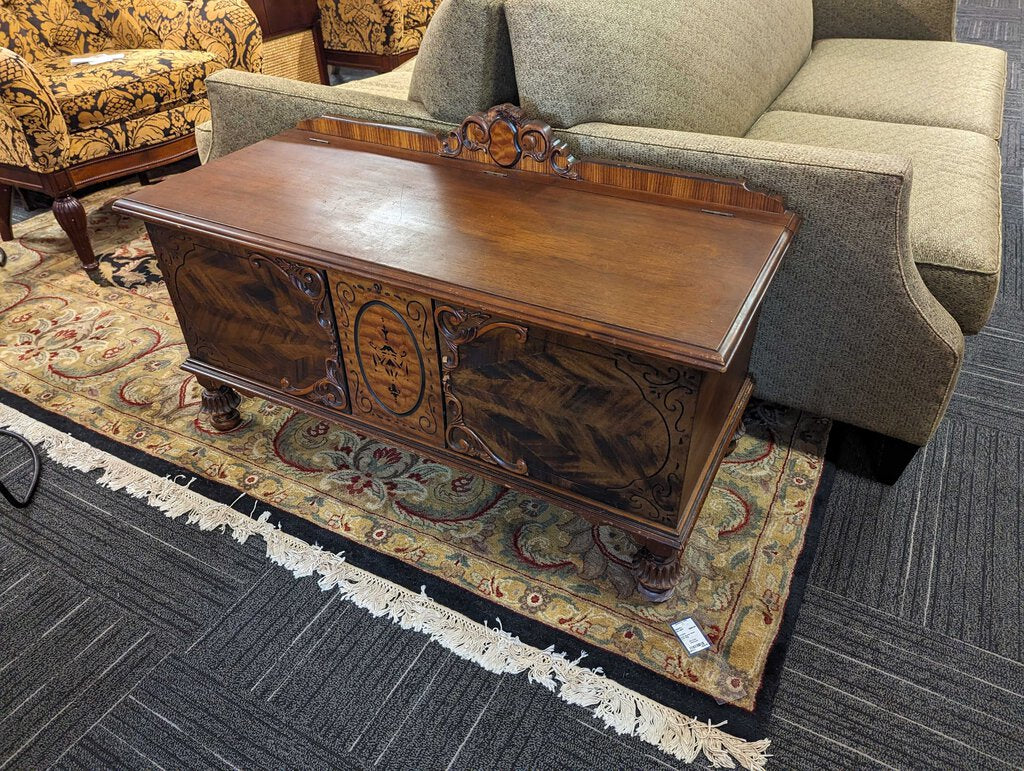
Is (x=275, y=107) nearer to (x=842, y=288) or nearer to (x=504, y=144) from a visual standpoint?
(x=504, y=144)

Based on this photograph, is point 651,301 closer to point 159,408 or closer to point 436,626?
point 436,626

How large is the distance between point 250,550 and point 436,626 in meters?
0.34

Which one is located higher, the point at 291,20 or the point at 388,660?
the point at 291,20

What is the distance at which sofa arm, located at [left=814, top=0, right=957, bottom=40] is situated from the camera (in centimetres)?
202

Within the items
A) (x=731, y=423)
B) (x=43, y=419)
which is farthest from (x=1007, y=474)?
(x=43, y=419)

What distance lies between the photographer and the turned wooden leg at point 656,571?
967 mm

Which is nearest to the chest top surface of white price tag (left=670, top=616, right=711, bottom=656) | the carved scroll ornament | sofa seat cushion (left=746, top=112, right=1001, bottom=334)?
the carved scroll ornament

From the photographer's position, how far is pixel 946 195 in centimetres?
122

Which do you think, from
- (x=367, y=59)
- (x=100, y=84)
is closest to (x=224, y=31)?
(x=100, y=84)

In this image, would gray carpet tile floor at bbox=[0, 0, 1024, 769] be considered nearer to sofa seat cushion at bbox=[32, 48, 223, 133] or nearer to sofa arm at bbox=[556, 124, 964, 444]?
sofa arm at bbox=[556, 124, 964, 444]

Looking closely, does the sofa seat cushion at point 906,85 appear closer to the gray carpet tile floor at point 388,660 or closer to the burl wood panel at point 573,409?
the gray carpet tile floor at point 388,660

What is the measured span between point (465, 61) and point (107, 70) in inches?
51.5

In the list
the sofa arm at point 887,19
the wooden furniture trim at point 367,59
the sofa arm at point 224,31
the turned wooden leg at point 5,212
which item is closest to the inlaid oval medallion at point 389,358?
the turned wooden leg at point 5,212

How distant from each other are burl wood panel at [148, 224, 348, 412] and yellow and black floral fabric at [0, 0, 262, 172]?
0.87 meters
